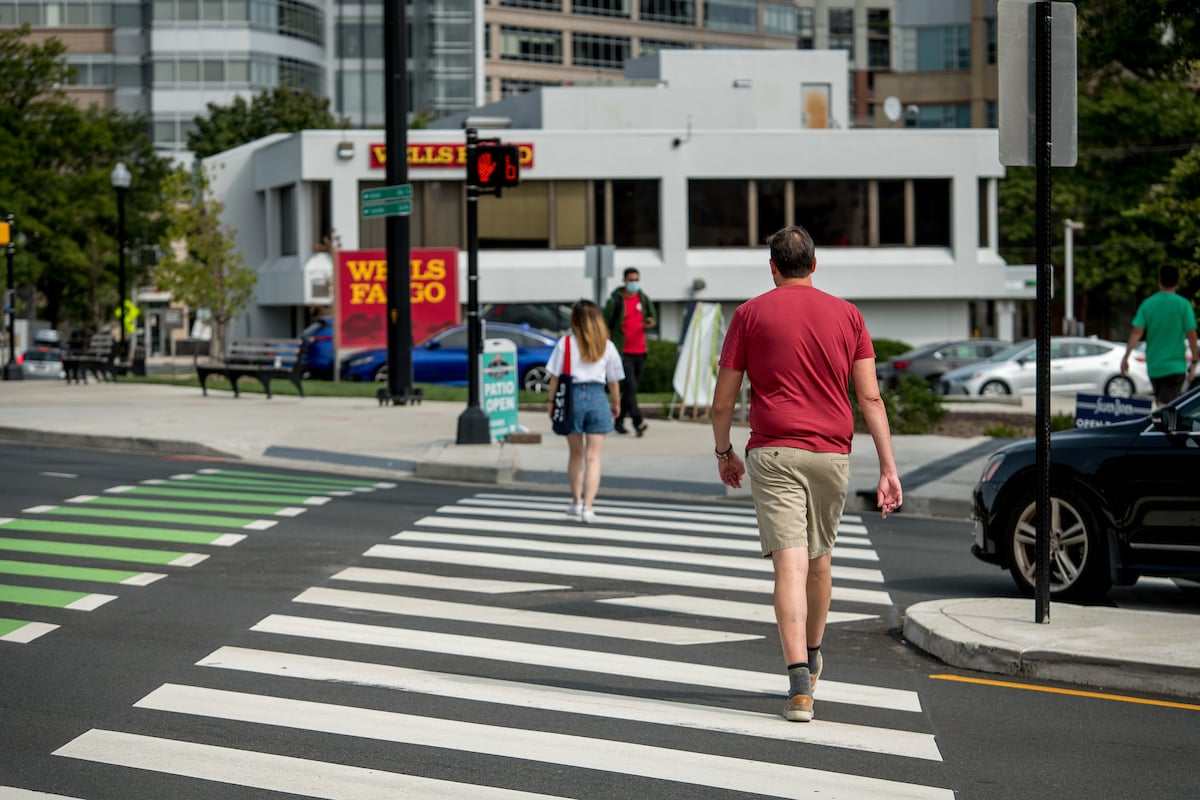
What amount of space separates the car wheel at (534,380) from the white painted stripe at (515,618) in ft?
76.2

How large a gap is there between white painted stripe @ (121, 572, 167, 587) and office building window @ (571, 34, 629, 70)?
95935 mm

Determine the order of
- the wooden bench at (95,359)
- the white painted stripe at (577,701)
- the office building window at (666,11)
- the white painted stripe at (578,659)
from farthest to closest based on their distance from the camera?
the office building window at (666,11) < the wooden bench at (95,359) < the white painted stripe at (578,659) < the white painted stripe at (577,701)

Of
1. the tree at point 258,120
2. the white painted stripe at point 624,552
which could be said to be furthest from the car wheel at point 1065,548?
the tree at point 258,120

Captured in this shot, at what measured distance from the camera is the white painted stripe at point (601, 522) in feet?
45.1

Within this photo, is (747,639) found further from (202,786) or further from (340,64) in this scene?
(340,64)

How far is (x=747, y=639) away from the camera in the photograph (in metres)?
9.11

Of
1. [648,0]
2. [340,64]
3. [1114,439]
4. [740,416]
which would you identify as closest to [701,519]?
[1114,439]

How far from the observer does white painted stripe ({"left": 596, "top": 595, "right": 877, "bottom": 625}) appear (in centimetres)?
980

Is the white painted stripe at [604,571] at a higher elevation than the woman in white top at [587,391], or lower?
lower

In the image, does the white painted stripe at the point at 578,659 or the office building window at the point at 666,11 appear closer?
the white painted stripe at the point at 578,659

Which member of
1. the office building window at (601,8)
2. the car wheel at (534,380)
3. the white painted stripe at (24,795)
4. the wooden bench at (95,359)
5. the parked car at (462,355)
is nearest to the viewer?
the white painted stripe at (24,795)

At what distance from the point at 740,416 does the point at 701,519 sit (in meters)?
10.5

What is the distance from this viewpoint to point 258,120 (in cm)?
7712

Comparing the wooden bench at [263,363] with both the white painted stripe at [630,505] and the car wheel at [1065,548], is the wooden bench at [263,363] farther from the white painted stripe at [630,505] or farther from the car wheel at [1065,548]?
the car wheel at [1065,548]
